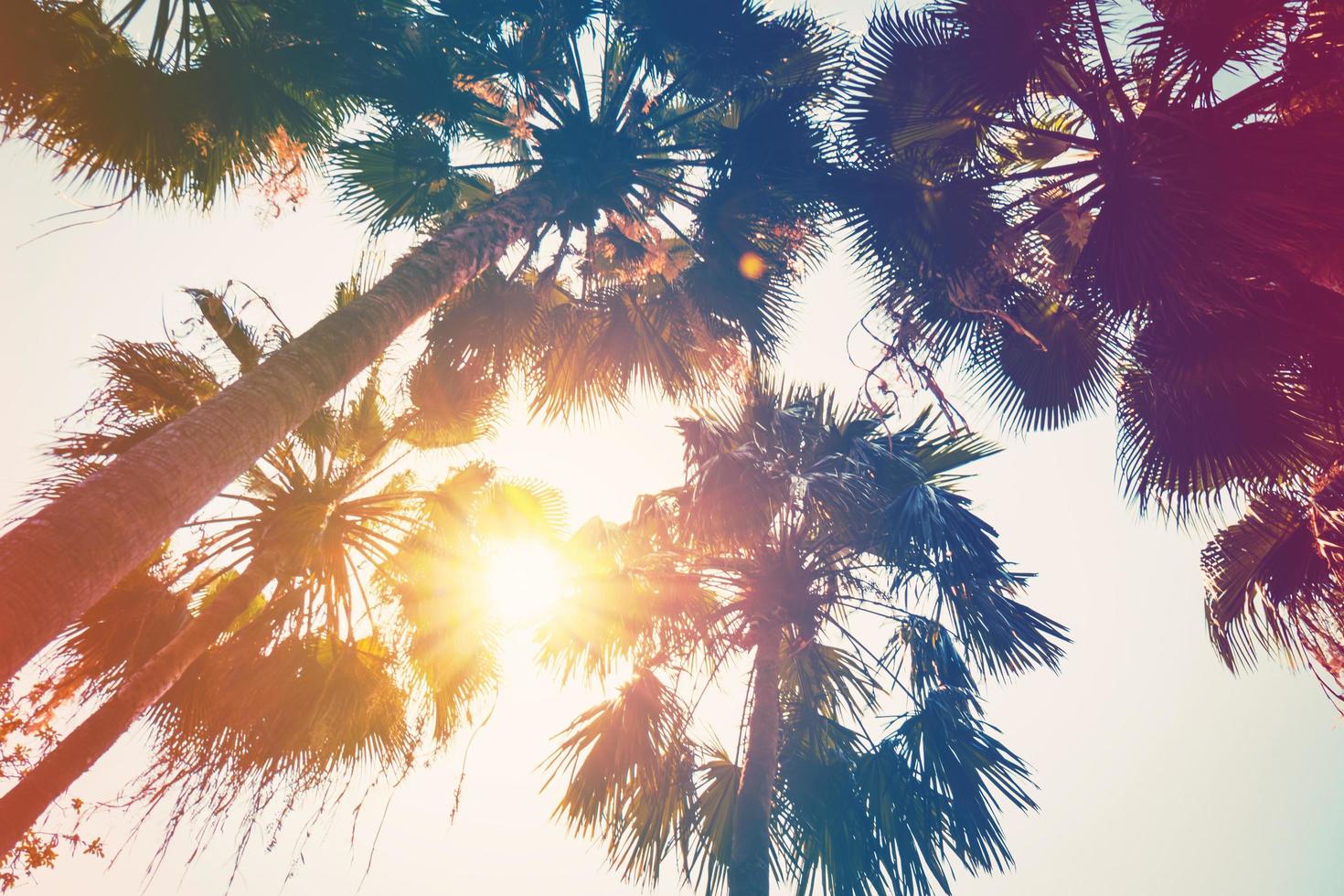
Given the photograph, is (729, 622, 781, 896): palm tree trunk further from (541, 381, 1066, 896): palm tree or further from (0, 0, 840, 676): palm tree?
(0, 0, 840, 676): palm tree

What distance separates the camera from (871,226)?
487 centimetres

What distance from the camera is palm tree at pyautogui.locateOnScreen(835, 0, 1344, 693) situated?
3412 mm

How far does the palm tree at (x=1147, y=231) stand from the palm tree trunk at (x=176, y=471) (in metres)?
3.26

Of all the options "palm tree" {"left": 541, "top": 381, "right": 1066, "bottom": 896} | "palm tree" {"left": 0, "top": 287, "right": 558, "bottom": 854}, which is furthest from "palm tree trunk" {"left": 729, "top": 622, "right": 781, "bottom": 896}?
"palm tree" {"left": 0, "top": 287, "right": 558, "bottom": 854}

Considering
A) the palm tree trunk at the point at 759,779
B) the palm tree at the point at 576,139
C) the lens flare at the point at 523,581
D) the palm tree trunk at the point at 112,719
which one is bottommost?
the palm tree trunk at the point at 112,719

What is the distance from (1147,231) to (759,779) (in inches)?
201

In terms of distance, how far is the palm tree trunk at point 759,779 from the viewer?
521 centimetres

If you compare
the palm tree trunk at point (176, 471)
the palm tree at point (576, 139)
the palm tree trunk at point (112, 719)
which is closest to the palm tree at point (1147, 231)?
the palm tree at point (576, 139)

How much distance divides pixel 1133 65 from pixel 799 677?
6.41 metres

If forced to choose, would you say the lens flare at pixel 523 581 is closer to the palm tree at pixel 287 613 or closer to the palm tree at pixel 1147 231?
the palm tree at pixel 287 613

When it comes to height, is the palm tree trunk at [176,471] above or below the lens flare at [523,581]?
below

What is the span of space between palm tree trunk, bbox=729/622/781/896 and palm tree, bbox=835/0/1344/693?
3.36 m

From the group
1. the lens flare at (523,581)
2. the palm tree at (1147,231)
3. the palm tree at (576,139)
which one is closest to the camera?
the palm tree at (1147,231)

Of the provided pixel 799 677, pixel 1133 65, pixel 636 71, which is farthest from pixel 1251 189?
pixel 799 677
